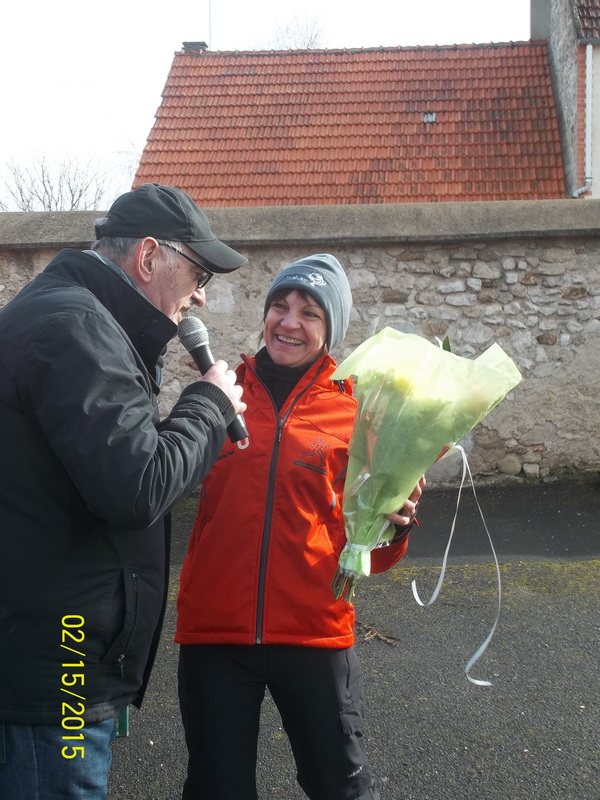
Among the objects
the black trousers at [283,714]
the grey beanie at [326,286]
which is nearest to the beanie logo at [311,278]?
the grey beanie at [326,286]

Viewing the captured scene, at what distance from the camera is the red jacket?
2.03m

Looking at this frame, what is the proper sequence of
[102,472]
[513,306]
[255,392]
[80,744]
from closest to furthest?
[102,472]
[80,744]
[255,392]
[513,306]

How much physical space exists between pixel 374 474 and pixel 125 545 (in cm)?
67

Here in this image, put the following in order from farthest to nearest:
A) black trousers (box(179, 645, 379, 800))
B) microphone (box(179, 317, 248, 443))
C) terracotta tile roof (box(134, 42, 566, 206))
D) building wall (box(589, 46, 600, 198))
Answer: terracotta tile roof (box(134, 42, 566, 206))
building wall (box(589, 46, 600, 198))
microphone (box(179, 317, 248, 443))
black trousers (box(179, 645, 379, 800))

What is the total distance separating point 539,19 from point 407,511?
16496mm

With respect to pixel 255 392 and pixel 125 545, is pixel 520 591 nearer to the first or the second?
pixel 255 392

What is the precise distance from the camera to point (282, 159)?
13.6 m

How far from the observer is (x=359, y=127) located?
550 inches

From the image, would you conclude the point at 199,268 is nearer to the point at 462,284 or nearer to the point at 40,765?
the point at 40,765

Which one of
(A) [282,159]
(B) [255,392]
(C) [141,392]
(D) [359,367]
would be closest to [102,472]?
(C) [141,392]

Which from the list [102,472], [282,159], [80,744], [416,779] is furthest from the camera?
[282,159]

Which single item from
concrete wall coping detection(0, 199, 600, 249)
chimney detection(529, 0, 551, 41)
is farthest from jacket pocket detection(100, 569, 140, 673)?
chimney detection(529, 0, 551, 41)

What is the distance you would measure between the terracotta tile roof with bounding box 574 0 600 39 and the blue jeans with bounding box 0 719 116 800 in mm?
13453

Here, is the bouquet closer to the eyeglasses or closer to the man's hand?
the man's hand
